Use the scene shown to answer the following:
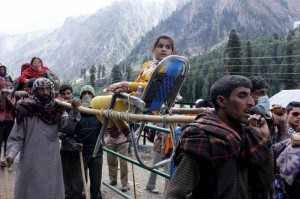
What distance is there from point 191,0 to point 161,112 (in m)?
173

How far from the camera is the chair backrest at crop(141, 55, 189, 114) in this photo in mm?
2473

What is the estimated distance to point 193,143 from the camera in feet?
4.95

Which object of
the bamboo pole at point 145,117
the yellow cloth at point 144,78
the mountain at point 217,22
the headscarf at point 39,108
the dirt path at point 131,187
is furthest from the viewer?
the mountain at point 217,22

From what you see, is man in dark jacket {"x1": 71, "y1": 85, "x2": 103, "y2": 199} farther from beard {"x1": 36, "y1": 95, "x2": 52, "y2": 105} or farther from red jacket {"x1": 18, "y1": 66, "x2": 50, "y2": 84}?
red jacket {"x1": 18, "y1": 66, "x2": 50, "y2": 84}

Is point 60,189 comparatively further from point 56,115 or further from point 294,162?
point 294,162

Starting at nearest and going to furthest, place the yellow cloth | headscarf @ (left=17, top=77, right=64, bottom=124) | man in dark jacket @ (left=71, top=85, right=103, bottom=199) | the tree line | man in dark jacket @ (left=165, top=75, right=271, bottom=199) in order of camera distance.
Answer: man in dark jacket @ (left=165, top=75, right=271, bottom=199) → the yellow cloth → headscarf @ (left=17, top=77, right=64, bottom=124) → man in dark jacket @ (left=71, top=85, right=103, bottom=199) → the tree line

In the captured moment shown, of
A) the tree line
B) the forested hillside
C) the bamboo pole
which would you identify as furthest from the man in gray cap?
the forested hillside

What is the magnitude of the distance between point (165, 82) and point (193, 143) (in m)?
1.14

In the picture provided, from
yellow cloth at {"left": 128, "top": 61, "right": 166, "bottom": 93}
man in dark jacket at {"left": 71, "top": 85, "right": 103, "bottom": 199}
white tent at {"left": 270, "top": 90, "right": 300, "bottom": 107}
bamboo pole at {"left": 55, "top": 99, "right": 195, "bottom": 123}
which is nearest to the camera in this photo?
bamboo pole at {"left": 55, "top": 99, "right": 195, "bottom": 123}

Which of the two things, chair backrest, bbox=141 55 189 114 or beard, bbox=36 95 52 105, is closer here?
chair backrest, bbox=141 55 189 114

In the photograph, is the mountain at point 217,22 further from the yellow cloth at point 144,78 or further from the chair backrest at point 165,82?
the chair backrest at point 165,82

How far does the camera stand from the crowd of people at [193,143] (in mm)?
1523

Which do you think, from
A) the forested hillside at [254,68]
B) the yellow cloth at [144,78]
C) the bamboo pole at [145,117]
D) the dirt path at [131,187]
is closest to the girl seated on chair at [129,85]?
the yellow cloth at [144,78]

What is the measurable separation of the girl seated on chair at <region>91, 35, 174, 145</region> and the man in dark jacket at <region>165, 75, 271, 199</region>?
3.76 ft
